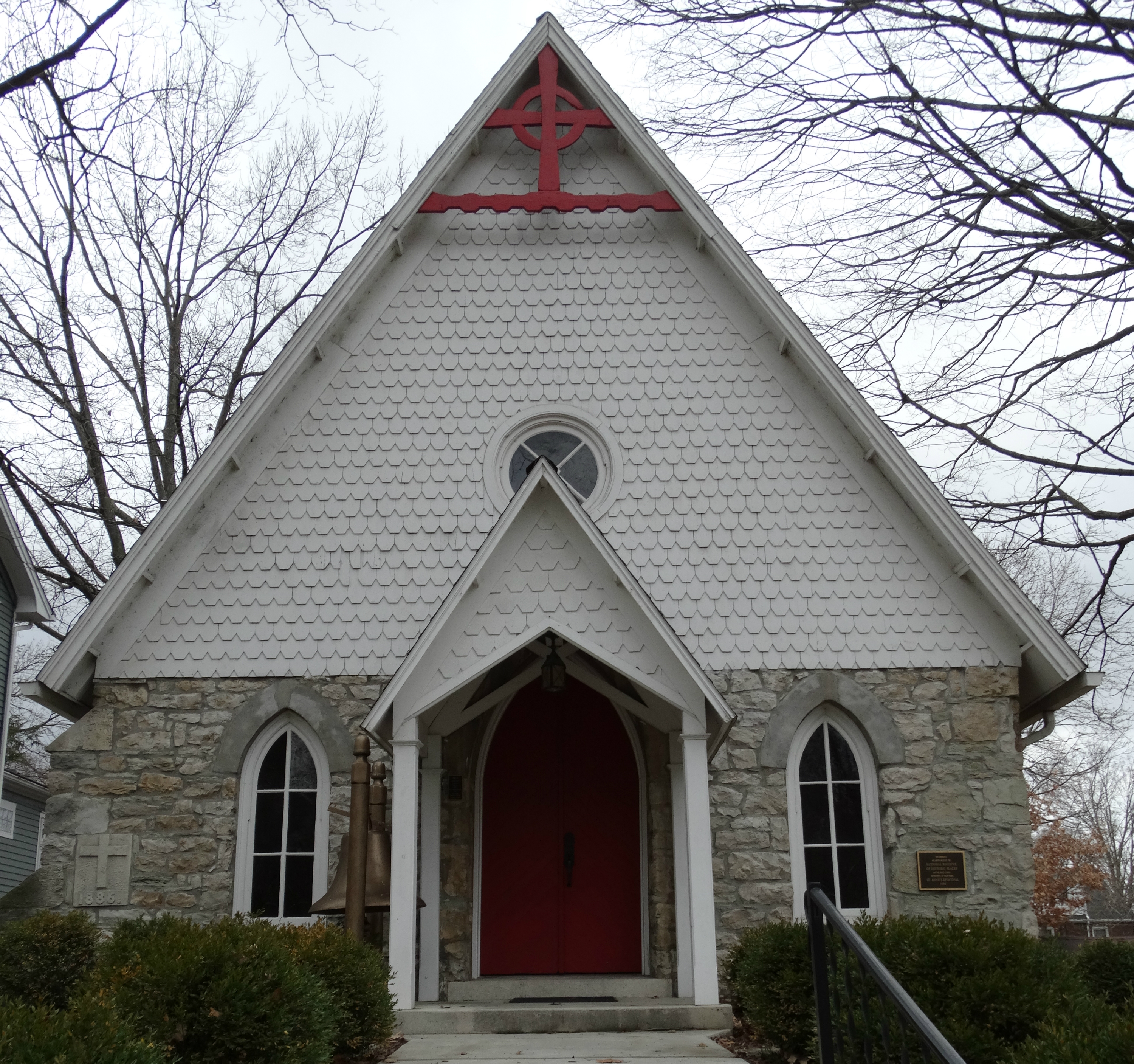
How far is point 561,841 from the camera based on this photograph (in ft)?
33.7

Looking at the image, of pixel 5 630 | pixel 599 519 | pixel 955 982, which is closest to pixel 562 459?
pixel 599 519

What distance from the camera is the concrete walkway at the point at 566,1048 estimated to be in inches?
263

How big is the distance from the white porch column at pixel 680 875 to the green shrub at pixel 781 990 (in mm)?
1658

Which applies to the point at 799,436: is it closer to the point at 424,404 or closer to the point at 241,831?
the point at 424,404

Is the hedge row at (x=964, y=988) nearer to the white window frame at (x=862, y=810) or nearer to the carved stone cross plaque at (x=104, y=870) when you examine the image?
the white window frame at (x=862, y=810)

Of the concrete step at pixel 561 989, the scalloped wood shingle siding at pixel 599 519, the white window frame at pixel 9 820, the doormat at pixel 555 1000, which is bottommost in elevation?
the doormat at pixel 555 1000

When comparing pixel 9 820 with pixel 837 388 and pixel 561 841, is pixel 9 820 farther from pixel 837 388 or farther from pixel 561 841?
pixel 837 388

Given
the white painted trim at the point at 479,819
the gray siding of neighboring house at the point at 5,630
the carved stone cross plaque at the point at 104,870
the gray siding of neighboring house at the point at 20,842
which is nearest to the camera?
the carved stone cross plaque at the point at 104,870

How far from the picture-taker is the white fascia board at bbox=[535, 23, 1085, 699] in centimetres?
948

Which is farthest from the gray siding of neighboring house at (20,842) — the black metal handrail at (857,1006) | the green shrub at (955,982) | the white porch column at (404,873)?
the black metal handrail at (857,1006)

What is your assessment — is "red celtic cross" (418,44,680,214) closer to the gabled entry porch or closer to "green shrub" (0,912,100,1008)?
the gabled entry porch

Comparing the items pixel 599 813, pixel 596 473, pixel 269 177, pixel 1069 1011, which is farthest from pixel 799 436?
pixel 269 177

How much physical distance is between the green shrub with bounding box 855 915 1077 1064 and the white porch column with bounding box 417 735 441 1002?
4.16 meters

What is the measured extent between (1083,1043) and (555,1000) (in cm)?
561
